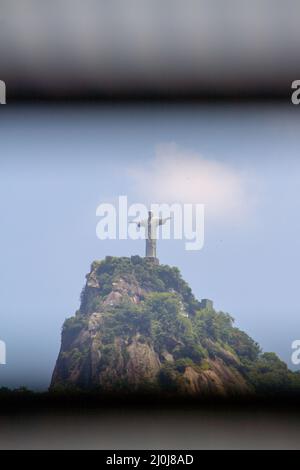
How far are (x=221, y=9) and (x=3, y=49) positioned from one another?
1402 millimetres

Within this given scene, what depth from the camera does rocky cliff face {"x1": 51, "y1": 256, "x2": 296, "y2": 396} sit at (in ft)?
10.3

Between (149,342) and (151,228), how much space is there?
79 cm

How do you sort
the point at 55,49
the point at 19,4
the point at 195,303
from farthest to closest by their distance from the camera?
the point at 195,303
the point at 55,49
the point at 19,4

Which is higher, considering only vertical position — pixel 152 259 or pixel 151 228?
pixel 151 228

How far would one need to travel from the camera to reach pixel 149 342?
3.22m

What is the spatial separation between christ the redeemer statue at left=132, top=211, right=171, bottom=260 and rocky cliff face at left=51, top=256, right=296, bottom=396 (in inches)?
3.8

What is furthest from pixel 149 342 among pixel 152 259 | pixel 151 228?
pixel 151 228

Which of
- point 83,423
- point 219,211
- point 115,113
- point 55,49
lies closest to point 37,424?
point 83,423

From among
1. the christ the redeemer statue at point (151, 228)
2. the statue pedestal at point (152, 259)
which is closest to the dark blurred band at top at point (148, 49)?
the christ the redeemer statue at point (151, 228)

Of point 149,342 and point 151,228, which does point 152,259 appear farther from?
point 149,342

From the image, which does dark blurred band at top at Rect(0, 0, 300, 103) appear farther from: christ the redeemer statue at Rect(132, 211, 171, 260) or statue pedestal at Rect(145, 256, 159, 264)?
statue pedestal at Rect(145, 256, 159, 264)

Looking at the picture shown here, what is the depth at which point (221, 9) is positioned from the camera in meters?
2.59

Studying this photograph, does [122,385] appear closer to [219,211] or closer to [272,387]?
[272,387]

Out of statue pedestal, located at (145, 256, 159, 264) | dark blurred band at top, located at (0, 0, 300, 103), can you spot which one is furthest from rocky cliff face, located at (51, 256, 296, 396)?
dark blurred band at top, located at (0, 0, 300, 103)
